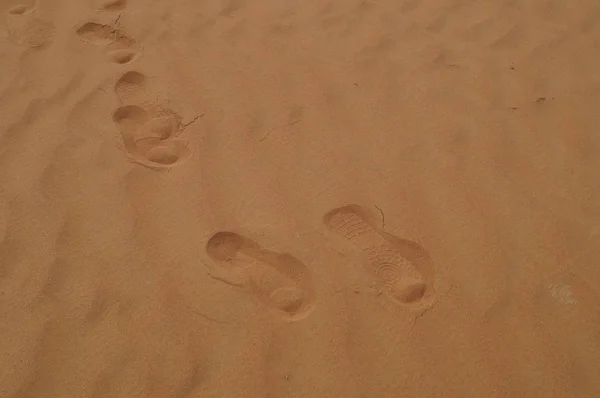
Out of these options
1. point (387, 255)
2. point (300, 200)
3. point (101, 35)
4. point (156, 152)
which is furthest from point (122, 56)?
point (387, 255)

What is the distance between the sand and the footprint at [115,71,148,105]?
10mm

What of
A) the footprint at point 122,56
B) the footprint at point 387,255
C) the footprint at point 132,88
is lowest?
the footprint at point 387,255

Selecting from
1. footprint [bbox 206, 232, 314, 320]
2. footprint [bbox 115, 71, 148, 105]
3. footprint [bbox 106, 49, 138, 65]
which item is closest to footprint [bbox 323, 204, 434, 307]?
footprint [bbox 206, 232, 314, 320]

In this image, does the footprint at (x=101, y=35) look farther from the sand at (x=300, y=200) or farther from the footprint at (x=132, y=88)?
the footprint at (x=132, y=88)

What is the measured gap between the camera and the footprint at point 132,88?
2.22 meters

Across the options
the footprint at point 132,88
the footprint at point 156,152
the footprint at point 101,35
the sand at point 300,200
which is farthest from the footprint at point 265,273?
the footprint at point 101,35

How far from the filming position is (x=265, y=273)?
169cm

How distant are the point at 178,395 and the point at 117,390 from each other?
0.61ft

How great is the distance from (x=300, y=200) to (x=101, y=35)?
149 cm

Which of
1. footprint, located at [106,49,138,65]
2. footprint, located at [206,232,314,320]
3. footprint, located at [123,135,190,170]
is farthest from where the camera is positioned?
footprint, located at [106,49,138,65]

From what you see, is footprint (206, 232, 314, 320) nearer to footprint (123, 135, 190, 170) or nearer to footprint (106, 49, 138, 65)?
footprint (123, 135, 190, 170)

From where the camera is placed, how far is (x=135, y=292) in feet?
5.38

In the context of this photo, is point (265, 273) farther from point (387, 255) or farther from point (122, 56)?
point (122, 56)

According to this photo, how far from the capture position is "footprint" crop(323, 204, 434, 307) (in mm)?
1640
